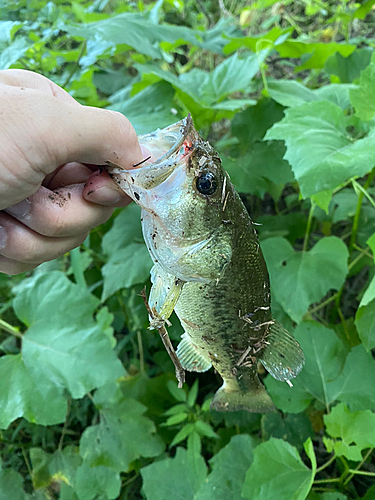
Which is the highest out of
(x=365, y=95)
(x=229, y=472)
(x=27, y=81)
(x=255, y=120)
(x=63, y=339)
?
(x=27, y=81)

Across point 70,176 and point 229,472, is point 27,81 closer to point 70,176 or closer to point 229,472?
point 70,176

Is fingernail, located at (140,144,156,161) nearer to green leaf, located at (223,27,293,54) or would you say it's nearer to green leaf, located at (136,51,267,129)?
green leaf, located at (136,51,267,129)

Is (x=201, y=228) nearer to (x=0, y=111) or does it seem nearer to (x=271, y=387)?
(x=0, y=111)

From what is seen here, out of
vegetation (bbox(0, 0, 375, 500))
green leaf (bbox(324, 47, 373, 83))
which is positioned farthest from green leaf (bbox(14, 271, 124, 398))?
green leaf (bbox(324, 47, 373, 83))

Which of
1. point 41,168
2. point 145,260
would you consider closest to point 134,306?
point 145,260

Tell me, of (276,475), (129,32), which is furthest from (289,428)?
(129,32)
